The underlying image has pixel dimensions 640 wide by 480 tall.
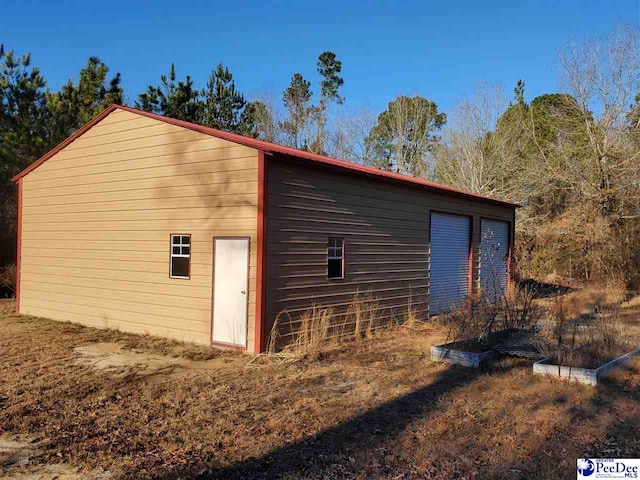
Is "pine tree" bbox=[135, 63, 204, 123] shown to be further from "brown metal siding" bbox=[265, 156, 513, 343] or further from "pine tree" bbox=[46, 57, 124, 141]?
"brown metal siding" bbox=[265, 156, 513, 343]

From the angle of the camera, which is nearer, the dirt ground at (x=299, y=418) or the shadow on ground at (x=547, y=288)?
the dirt ground at (x=299, y=418)

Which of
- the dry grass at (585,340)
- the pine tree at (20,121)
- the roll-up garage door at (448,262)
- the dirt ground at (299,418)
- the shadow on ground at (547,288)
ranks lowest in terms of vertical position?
the dirt ground at (299,418)

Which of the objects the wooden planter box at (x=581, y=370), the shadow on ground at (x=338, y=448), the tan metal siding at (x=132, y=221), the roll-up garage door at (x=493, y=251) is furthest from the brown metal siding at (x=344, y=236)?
the wooden planter box at (x=581, y=370)

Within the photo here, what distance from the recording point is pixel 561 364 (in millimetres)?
7293

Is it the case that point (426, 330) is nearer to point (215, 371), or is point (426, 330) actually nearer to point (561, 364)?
point (561, 364)

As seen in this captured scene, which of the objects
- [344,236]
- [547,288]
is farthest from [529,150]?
[344,236]

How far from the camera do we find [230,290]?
9.26 meters

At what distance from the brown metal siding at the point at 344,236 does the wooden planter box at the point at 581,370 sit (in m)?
4.14

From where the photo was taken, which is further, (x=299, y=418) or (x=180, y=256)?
(x=180, y=256)

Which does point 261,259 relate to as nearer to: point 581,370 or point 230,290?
point 230,290

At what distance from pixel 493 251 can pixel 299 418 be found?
12682 millimetres

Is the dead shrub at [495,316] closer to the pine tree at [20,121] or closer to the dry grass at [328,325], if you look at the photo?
the dry grass at [328,325]

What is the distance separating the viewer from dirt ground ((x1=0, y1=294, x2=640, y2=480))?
442cm

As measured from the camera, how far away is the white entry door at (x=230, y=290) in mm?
9047
